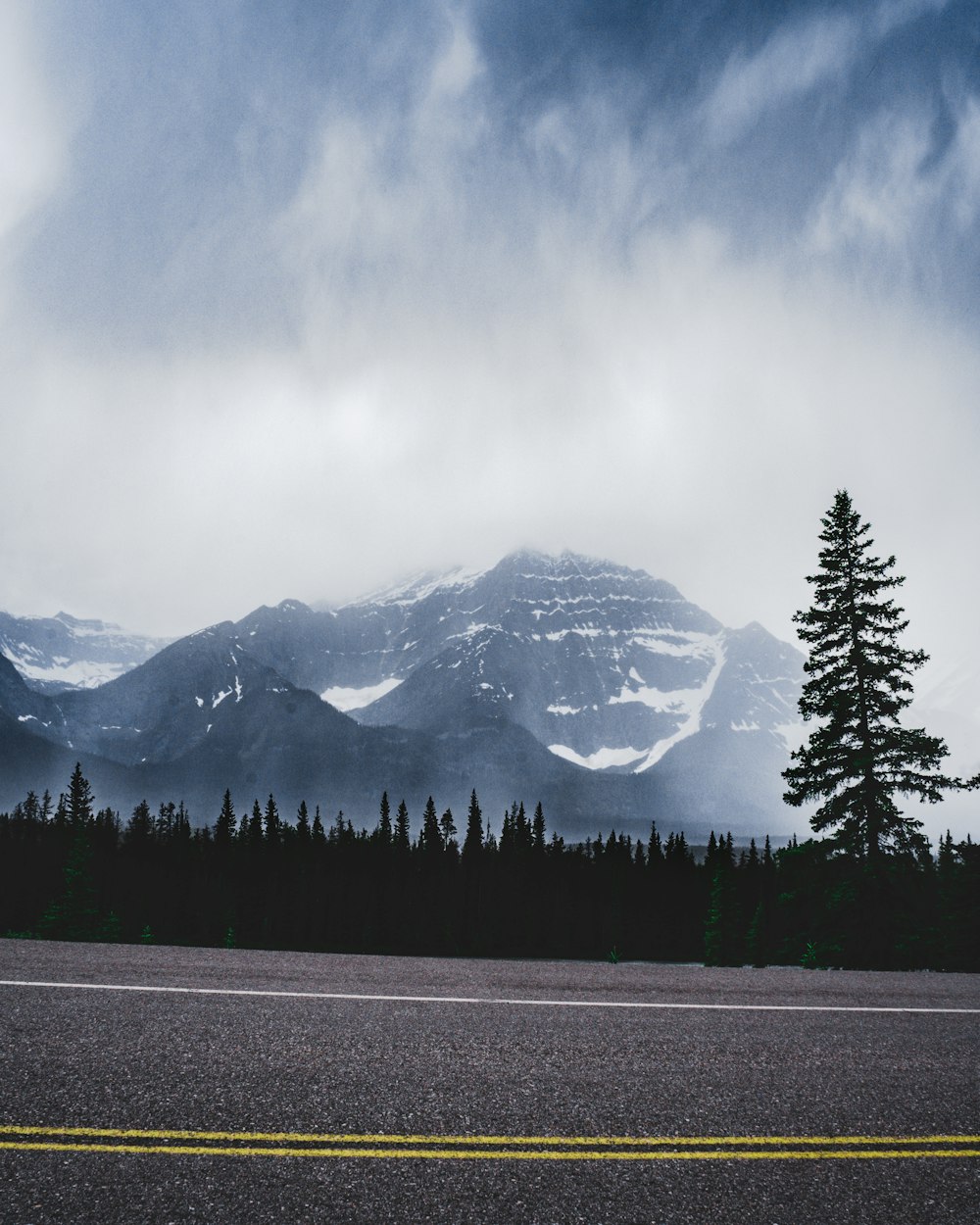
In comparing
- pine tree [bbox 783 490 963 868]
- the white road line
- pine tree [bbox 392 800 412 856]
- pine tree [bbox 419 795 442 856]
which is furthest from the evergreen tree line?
the white road line

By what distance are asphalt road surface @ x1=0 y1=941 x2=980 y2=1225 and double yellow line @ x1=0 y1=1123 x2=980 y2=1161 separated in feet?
0.07

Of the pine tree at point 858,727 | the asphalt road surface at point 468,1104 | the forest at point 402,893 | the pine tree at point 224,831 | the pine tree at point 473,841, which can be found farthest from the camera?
the pine tree at point 473,841

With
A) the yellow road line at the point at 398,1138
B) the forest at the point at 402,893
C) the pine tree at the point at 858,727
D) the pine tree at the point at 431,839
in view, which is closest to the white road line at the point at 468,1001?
A: the yellow road line at the point at 398,1138

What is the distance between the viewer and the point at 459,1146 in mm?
6066

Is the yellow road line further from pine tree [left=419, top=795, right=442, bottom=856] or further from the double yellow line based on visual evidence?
pine tree [left=419, top=795, right=442, bottom=856]

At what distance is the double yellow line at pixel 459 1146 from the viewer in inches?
231

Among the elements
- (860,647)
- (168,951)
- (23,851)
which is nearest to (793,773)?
(860,647)

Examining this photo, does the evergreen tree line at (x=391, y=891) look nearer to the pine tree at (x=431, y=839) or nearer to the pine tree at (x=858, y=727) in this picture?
the pine tree at (x=431, y=839)

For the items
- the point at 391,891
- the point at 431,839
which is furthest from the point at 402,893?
the point at 431,839

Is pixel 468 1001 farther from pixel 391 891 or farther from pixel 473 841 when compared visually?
pixel 473 841

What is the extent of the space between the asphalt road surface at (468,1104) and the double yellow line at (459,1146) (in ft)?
0.07

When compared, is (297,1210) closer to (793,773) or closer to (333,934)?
(793,773)

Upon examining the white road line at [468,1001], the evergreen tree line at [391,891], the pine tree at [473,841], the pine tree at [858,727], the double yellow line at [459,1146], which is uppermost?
the pine tree at [858,727]

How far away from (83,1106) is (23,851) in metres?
128
